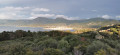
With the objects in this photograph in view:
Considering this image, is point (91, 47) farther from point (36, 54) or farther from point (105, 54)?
point (36, 54)

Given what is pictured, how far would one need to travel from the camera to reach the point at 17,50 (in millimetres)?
8305

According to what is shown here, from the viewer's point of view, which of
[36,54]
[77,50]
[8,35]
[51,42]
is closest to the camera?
[36,54]

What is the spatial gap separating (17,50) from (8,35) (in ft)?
99.5

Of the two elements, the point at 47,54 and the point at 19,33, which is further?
the point at 19,33

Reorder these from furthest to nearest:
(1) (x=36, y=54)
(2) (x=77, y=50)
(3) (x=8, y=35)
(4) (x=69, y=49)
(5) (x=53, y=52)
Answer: (3) (x=8, y=35)
(4) (x=69, y=49)
(2) (x=77, y=50)
(5) (x=53, y=52)
(1) (x=36, y=54)

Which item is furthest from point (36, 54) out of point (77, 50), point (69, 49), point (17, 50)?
point (69, 49)

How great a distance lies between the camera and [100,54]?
6.24m

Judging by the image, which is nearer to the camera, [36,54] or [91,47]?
[36,54]

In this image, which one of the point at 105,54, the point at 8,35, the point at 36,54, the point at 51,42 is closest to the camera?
the point at 105,54

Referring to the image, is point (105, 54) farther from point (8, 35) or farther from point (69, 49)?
point (8, 35)

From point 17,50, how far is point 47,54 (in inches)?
101

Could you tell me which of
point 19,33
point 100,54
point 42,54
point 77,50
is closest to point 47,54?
point 42,54

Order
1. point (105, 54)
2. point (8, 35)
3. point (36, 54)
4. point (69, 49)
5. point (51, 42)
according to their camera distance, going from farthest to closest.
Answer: point (8, 35), point (51, 42), point (69, 49), point (36, 54), point (105, 54)

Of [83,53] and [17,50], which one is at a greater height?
[17,50]
